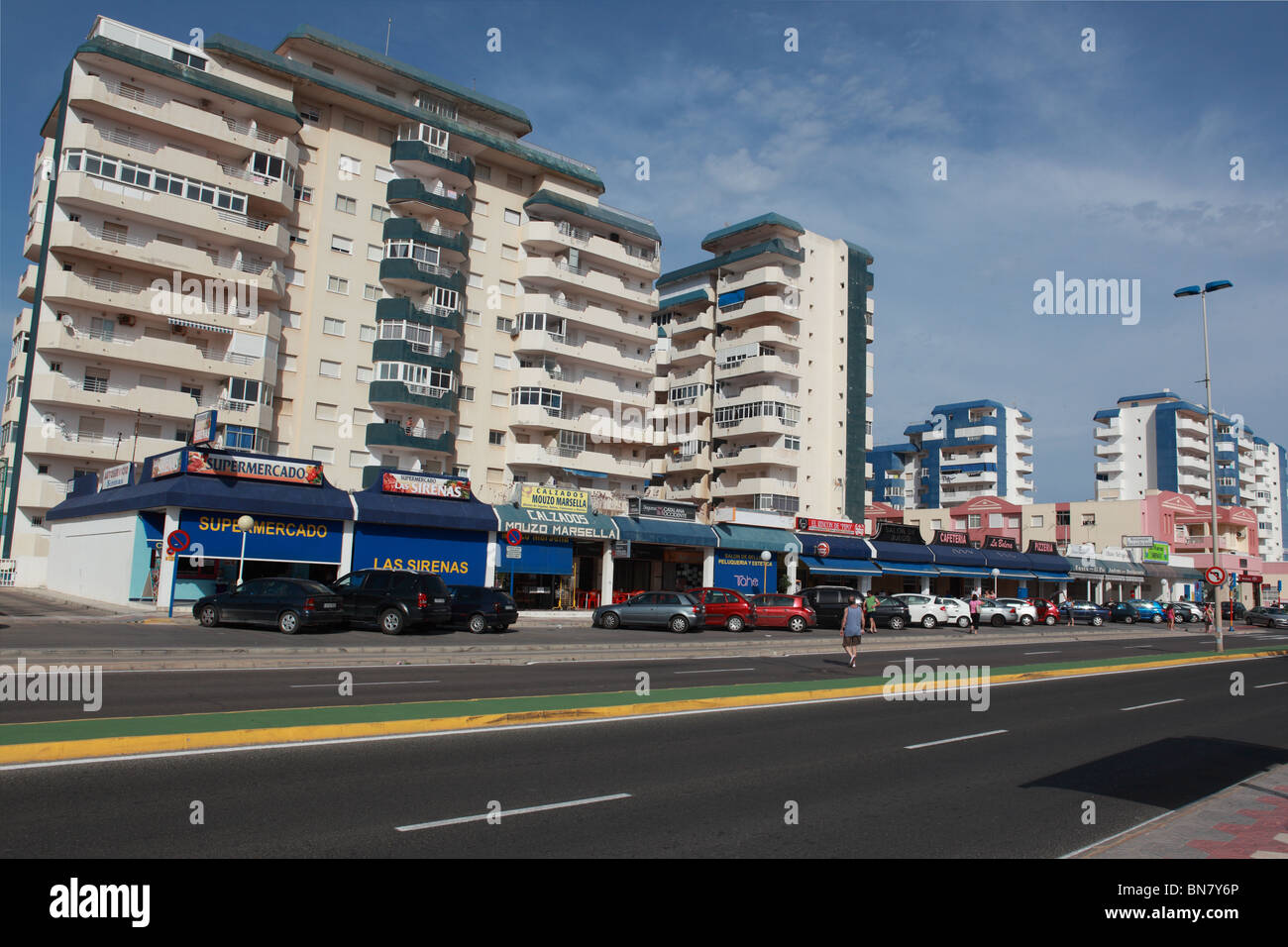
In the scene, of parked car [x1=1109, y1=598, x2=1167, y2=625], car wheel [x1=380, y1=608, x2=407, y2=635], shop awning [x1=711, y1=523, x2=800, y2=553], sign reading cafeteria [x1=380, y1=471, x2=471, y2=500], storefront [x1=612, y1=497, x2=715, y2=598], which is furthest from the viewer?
parked car [x1=1109, y1=598, x2=1167, y2=625]

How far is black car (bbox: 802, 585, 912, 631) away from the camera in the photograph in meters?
39.3

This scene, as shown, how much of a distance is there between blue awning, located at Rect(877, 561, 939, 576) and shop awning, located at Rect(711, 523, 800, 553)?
7511 mm

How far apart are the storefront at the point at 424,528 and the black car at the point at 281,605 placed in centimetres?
900

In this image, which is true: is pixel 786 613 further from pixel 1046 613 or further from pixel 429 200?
pixel 429 200

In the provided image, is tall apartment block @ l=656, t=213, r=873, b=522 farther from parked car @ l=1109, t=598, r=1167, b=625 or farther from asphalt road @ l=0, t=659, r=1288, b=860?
asphalt road @ l=0, t=659, r=1288, b=860

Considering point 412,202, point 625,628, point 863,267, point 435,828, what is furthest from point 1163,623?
point 435,828

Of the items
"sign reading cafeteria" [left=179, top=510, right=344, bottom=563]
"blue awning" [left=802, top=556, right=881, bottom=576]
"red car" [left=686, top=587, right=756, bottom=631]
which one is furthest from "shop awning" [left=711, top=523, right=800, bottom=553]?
"sign reading cafeteria" [left=179, top=510, right=344, bottom=563]

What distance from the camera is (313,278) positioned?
48594 mm

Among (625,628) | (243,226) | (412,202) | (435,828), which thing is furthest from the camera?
(412,202)

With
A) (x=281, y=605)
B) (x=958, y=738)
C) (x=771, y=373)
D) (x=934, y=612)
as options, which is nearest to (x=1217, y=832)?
(x=958, y=738)

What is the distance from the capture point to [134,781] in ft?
26.0

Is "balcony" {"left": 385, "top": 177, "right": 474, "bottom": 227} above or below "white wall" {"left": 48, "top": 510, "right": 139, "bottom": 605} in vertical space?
above
